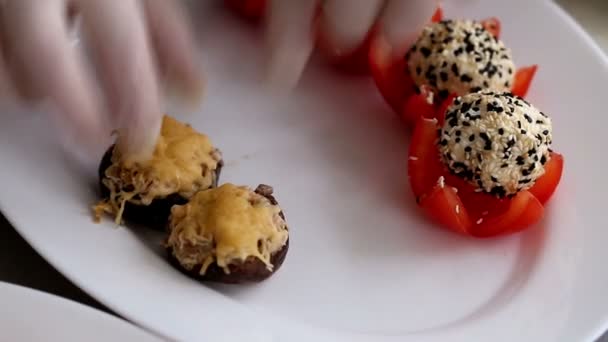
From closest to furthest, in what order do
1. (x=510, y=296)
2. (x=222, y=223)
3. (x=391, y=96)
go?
(x=222, y=223) < (x=510, y=296) < (x=391, y=96)

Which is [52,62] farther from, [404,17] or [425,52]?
[425,52]

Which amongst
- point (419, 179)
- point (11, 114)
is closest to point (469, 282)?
point (419, 179)

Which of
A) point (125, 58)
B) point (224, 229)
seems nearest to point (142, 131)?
point (125, 58)

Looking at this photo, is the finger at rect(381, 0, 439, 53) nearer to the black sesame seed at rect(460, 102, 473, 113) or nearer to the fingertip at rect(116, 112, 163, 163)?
the black sesame seed at rect(460, 102, 473, 113)

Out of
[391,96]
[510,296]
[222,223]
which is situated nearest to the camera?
[222,223]

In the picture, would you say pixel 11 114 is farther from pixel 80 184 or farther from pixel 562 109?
pixel 562 109

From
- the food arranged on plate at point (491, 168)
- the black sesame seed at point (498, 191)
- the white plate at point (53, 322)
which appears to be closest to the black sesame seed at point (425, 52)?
the food arranged on plate at point (491, 168)
